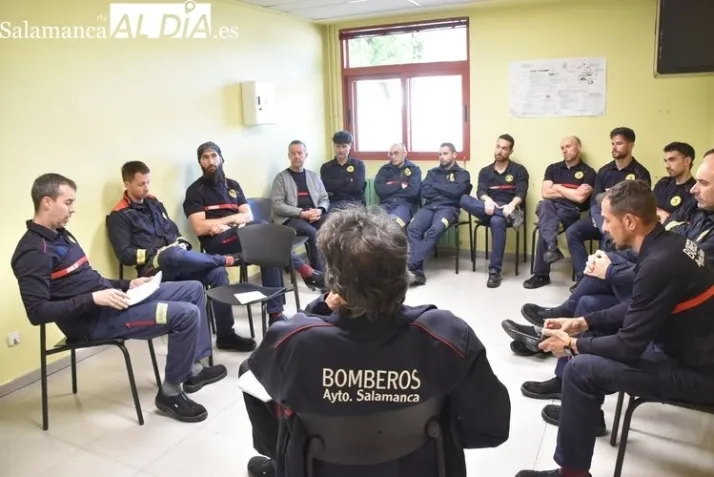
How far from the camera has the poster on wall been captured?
5078 mm

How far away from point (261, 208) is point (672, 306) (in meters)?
3.58

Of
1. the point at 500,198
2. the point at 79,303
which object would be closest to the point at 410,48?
the point at 500,198

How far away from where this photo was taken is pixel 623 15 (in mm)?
4879

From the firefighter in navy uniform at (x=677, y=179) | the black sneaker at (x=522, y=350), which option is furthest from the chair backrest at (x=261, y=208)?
the firefighter in navy uniform at (x=677, y=179)

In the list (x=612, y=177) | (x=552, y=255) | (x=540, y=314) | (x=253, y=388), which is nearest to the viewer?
(x=253, y=388)

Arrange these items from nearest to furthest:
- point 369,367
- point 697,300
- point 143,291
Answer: point 369,367, point 697,300, point 143,291

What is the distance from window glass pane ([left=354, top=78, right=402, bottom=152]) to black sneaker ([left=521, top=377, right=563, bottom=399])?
12.1ft

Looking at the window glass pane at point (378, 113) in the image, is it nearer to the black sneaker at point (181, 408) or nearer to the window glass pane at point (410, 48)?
the window glass pane at point (410, 48)

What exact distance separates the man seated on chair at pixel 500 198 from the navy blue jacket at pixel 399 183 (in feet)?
1.72

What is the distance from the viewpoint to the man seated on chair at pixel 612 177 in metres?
4.62

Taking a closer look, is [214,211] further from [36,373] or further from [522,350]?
[522,350]

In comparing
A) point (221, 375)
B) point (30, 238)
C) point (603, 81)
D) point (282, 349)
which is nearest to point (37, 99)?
point (30, 238)

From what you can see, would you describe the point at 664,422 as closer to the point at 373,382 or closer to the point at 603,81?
the point at 373,382

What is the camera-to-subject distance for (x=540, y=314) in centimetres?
319
